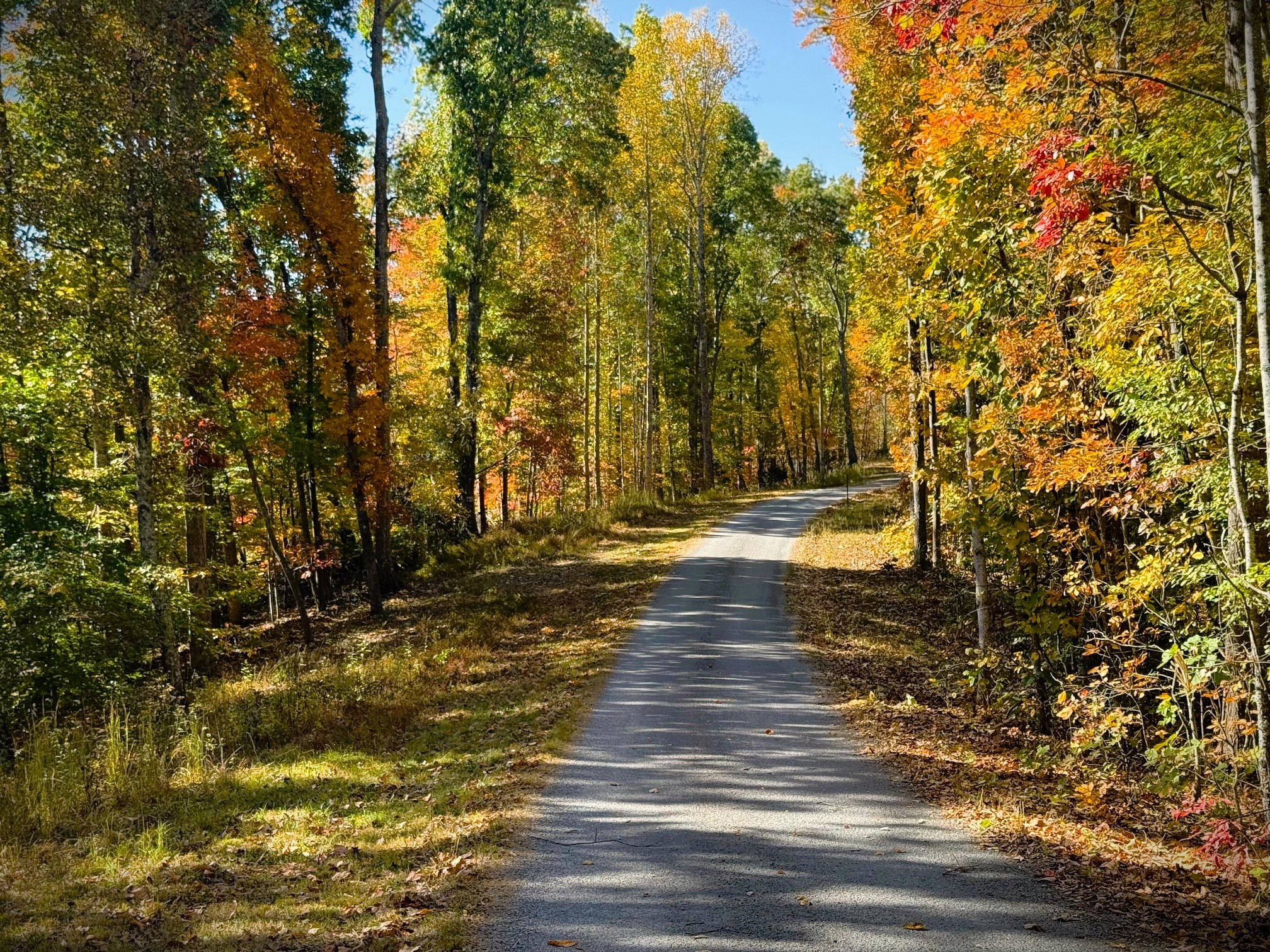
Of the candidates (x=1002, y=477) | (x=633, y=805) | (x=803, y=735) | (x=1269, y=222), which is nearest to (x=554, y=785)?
(x=633, y=805)

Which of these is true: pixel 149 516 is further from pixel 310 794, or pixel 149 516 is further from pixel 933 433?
pixel 933 433

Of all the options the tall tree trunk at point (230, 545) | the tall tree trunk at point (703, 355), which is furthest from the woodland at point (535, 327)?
the tall tree trunk at point (703, 355)

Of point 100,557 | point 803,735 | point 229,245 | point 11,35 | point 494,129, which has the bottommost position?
point 803,735

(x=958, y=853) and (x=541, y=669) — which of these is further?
(x=541, y=669)

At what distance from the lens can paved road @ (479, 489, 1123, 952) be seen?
15.4ft

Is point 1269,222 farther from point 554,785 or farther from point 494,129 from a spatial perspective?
point 494,129

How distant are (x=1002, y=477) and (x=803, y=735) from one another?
3672 mm

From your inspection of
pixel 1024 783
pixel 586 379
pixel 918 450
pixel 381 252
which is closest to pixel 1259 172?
pixel 1024 783

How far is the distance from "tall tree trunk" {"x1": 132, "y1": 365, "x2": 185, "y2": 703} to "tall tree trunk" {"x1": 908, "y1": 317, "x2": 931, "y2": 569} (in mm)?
11119

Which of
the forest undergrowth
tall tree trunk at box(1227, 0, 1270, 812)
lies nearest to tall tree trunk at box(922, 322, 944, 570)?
the forest undergrowth

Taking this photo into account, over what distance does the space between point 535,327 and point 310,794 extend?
55.5 ft

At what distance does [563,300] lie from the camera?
23.6 meters

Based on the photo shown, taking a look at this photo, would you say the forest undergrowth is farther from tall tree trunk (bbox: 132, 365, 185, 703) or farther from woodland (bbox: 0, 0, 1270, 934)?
tall tree trunk (bbox: 132, 365, 185, 703)

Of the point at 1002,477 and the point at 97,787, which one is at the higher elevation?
the point at 1002,477
